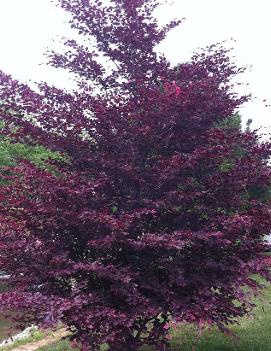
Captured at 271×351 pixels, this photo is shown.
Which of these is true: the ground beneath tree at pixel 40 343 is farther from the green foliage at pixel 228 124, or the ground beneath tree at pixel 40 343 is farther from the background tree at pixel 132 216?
the green foliage at pixel 228 124

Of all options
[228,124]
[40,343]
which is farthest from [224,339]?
[228,124]

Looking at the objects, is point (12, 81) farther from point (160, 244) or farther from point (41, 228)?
point (160, 244)

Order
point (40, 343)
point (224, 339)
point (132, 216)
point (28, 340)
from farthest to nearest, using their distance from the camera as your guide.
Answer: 1. point (28, 340)
2. point (40, 343)
3. point (224, 339)
4. point (132, 216)

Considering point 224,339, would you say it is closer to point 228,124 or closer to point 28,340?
point 28,340

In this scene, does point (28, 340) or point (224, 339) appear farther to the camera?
point (28, 340)

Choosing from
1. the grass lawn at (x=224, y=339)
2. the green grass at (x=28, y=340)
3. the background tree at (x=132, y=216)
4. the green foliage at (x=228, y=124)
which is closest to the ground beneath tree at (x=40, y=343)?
the green grass at (x=28, y=340)

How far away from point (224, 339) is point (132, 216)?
12.2 feet

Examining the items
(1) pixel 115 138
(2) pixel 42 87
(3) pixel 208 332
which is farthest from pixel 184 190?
(3) pixel 208 332

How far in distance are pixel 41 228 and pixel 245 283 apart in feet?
8.06

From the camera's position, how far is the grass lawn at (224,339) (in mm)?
6676

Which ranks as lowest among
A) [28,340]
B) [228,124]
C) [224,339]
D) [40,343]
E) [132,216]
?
[28,340]

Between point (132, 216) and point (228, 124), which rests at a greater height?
point (228, 124)

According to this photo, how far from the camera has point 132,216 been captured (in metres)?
4.73

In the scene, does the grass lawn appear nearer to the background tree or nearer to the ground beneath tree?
the ground beneath tree
